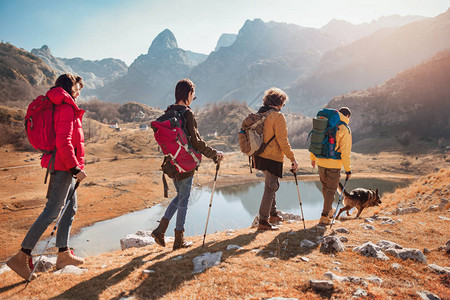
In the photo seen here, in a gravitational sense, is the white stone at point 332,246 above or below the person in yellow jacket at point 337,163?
below

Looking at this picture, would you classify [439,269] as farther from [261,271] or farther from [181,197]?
[181,197]

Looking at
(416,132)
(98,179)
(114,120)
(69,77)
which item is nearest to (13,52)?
(114,120)

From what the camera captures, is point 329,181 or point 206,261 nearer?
point 206,261

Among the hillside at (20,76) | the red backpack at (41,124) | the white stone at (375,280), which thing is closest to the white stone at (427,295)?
the white stone at (375,280)

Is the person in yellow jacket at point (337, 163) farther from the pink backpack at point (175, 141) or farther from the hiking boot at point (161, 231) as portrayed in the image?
the hiking boot at point (161, 231)

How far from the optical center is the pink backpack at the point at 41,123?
12.7 feet

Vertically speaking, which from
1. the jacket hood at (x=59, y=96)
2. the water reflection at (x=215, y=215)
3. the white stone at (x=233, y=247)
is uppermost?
the jacket hood at (x=59, y=96)

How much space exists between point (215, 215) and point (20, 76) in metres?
146

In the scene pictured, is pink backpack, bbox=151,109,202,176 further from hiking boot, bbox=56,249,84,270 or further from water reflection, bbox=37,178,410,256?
water reflection, bbox=37,178,410,256

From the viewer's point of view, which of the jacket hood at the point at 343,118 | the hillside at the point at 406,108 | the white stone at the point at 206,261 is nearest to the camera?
the white stone at the point at 206,261

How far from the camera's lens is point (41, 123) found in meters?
3.90

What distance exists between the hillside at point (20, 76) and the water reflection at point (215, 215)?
105 metres

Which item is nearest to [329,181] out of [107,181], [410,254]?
[410,254]

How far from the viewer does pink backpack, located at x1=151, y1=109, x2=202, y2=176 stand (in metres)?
4.50
